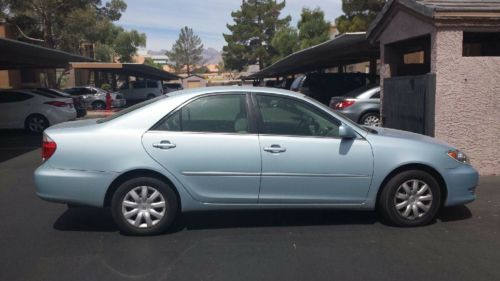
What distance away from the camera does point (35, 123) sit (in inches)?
639

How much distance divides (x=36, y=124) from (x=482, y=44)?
13.0 m

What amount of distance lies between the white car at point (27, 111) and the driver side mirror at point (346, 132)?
13165 millimetres

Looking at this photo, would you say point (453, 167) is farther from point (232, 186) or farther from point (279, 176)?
point (232, 186)

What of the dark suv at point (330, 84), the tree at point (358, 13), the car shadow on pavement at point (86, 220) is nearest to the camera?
the car shadow on pavement at point (86, 220)

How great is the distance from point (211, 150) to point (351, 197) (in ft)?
5.12

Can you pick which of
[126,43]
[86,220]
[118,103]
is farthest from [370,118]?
[126,43]

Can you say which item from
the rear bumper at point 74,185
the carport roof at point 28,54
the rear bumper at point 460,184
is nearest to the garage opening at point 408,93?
the rear bumper at point 460,184

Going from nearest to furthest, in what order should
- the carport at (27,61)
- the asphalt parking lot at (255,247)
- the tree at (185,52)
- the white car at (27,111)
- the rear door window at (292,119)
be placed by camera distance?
the asphalt parking lot at (255,247) < the rear door window at (292,119) < the carport at (27,61) < the white car at (27,111) < the tree at (185,52)

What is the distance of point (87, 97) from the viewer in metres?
29.0

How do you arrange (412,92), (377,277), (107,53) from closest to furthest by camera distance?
1. (377,277)
2. (412,92)
3. (107,53)

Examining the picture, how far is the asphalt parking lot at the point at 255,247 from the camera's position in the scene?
4332mm

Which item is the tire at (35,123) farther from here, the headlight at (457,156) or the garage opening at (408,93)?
the headlight at (457,156)

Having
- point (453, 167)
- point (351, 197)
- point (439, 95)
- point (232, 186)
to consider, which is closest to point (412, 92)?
point (439, 95)

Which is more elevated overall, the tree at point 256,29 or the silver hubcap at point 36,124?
the tree at point 256,29
